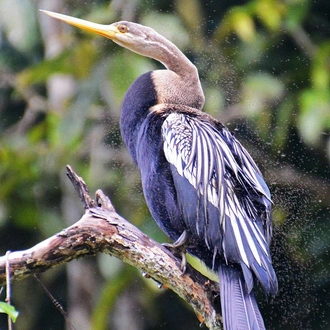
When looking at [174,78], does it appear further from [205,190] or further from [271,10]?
[271,10]

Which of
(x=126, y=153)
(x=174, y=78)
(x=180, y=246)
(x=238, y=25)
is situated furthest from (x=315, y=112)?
(x=180, y=246)

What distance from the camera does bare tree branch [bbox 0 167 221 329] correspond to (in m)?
1.49

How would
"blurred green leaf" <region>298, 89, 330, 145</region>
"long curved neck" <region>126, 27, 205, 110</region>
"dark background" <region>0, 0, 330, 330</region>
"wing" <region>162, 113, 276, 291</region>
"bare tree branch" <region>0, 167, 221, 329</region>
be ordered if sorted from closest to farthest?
1. "bare tree branch" <region>0, 167, 221, 329</region>
2. "wing" <region>162, 113, 276, 291</region>
3. "long curved neck" <region>126, 27, 205, 110</region>
4. "blurred green leaf" <region>298, 89, 330, 145</region>
5. "dark background" <region>0, 0, 330, 330</region>

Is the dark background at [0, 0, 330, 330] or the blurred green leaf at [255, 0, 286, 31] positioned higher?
the blurred green leaf at [255, 0, 286, 31]

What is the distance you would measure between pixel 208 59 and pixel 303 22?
19.3 inches

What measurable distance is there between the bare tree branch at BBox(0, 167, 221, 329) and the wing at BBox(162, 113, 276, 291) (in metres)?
0.11

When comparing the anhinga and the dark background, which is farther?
the dark background

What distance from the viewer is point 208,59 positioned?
10.2 feet

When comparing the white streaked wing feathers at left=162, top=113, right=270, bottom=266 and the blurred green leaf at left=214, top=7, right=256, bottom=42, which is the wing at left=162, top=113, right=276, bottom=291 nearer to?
the white streaked wing feathers at left=162, top=113, right=270, bottom=266

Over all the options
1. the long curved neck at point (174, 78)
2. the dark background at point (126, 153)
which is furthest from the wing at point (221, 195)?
the dark background at point (126, 153)

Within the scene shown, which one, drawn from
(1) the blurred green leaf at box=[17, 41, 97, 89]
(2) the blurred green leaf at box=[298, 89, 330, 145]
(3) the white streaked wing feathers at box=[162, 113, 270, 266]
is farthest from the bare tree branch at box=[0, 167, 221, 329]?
(1) the blurred green leaf at box=[17, 41, 97, 89]

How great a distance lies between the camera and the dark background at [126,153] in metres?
2.92

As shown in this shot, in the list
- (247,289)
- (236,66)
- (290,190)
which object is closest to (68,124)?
(236,66)

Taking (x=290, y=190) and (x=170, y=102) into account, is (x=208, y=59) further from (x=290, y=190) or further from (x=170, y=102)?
(x=170, y=102)
